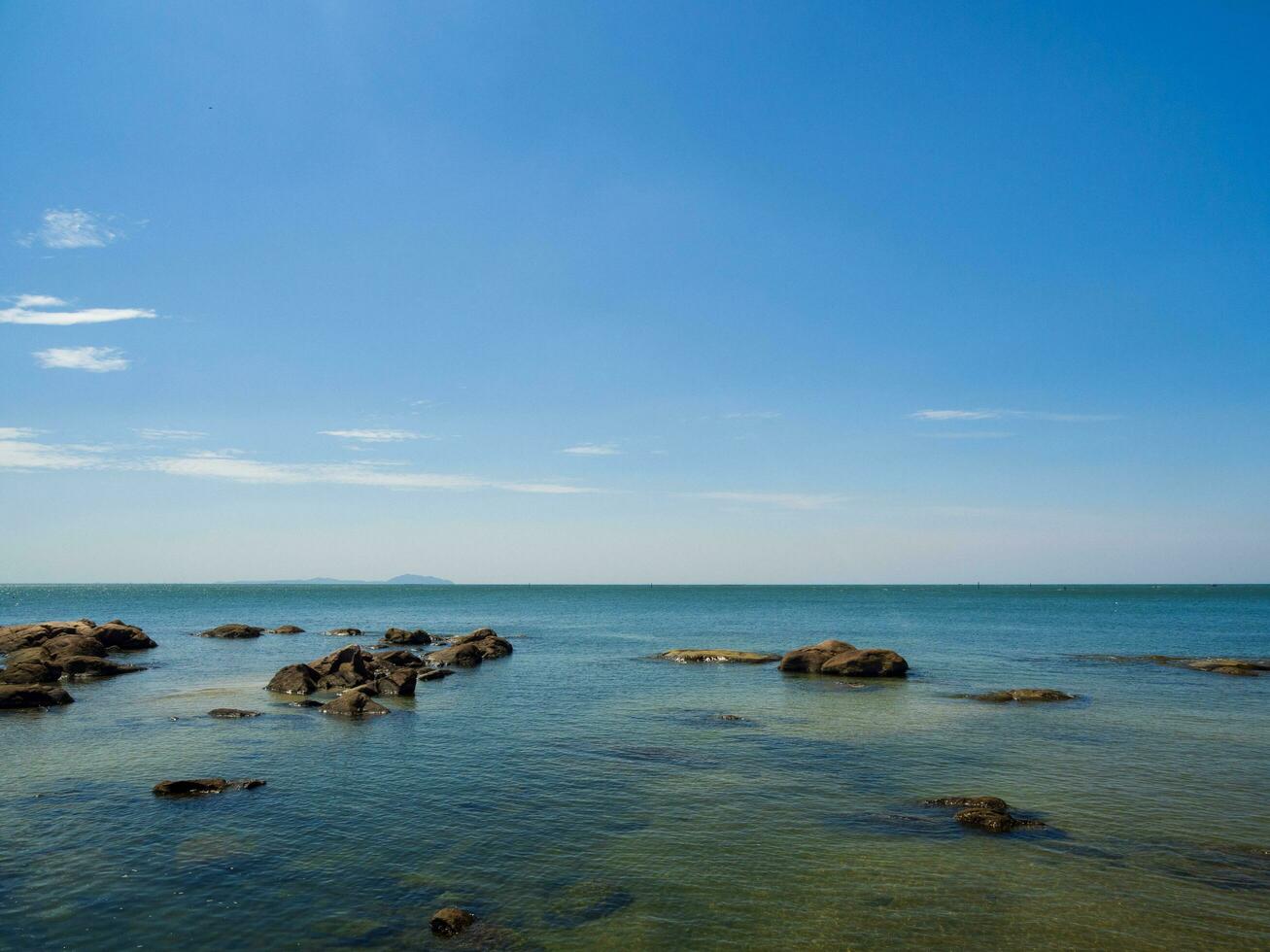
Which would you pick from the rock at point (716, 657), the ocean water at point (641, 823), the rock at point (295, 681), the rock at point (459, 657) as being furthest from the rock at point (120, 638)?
the rock at point (716, 657)

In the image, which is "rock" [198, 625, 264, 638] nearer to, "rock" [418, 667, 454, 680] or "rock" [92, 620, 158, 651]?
"rock" [92, 620, 158, 651]

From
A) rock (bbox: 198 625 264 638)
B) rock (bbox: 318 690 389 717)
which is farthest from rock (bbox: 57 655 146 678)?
rock (bbox: 198 625 264 638)

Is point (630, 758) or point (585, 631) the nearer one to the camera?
point (630, 758)

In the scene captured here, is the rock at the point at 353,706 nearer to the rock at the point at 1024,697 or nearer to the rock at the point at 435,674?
the rock at the point at 435,674

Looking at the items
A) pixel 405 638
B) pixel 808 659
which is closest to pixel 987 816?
pixel 808 659

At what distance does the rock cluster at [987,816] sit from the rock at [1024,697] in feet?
72.6

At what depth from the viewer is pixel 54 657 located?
180 ft

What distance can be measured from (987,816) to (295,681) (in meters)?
39.1

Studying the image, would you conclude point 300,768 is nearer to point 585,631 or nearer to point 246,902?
point 246,902

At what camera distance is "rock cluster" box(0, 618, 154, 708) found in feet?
131

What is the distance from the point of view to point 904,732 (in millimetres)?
33656

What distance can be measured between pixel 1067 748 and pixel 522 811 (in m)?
22.8

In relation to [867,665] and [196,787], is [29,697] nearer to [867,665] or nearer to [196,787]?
[196,787]

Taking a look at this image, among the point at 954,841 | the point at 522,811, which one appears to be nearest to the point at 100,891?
the point at 522,811
